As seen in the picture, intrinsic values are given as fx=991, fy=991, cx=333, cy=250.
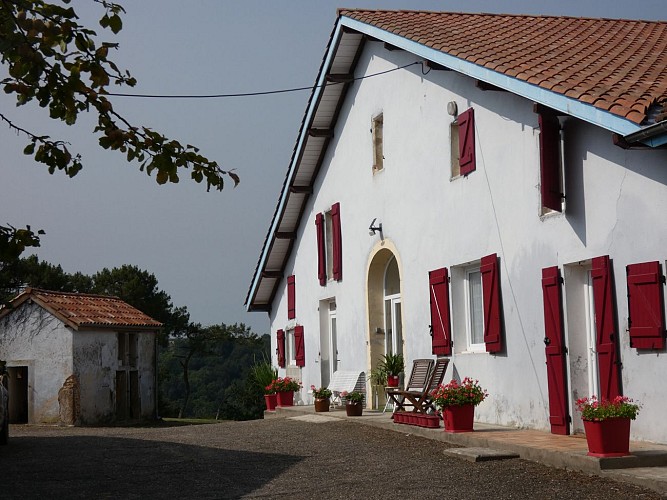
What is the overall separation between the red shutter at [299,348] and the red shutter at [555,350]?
35.1ft

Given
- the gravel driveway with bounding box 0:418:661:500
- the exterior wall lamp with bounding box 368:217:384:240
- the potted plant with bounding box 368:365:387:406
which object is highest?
the exterior wall lamp with bounding box 368:217:384:240

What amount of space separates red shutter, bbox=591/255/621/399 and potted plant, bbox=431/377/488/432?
166 cm

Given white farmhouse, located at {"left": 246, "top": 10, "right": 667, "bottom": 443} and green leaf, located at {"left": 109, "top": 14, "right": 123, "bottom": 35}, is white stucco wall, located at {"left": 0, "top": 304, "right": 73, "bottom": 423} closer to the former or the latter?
white farmhouse, located at {"left": 246, "top": 10, "right": 667, "bottom": 443}

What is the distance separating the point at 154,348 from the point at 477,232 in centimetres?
1479

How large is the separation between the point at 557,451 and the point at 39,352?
51.8 feet

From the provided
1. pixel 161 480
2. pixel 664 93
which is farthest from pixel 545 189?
pixel 161 480

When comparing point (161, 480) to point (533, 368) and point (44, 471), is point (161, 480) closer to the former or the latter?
point (44, 471)

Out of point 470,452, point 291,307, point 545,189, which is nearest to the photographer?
point 470,452

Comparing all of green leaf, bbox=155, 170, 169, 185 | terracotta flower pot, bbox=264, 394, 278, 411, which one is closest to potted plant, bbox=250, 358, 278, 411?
terracotta flower pot, bbox=264, 394, 278, 411

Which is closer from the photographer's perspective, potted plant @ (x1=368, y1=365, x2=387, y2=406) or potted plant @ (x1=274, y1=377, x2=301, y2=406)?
potted plant @ (x1=368, y1=365, x2=387, y2=406)

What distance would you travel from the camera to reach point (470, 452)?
1003cm

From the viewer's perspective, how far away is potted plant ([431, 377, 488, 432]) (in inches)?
457

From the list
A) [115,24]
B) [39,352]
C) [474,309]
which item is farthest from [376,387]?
[115,24]

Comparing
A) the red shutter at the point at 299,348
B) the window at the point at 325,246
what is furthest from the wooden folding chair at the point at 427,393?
the red shutter at the point at 299,348
